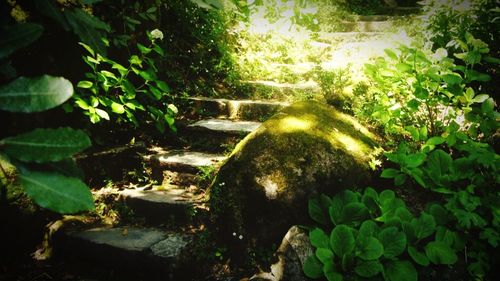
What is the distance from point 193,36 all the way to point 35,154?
4.71 meters

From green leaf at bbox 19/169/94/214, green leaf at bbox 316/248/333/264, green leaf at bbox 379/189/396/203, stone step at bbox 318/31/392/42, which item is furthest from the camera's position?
stone step at bbox 318/31/392/42

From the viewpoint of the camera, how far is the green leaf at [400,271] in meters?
1.98

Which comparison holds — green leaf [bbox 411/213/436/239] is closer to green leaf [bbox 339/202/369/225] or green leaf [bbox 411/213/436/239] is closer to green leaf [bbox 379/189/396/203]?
green leaf [bbox 379/189/396/203]

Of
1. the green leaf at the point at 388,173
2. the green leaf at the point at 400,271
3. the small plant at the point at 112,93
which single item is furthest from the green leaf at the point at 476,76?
the small plant at the point at 112,93

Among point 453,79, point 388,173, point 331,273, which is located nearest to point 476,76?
point 453,79

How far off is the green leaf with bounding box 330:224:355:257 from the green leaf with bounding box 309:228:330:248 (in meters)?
0.07

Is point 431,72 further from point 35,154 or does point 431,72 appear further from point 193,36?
point 193,36

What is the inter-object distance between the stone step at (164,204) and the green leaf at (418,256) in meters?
1.72

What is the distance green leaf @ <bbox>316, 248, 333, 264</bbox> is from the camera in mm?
2067

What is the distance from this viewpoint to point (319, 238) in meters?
2.21

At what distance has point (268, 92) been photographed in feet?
15.5

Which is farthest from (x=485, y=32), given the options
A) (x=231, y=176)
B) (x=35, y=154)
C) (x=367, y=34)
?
(x=367, y=34)

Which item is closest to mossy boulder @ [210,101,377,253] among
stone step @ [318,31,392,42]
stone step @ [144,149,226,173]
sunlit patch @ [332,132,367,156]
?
sunlit patch @ [332,132,367,156]

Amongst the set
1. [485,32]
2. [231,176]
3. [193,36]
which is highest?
[485,32]
